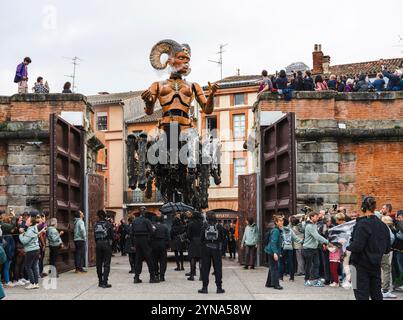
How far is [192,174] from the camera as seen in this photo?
61.1ft

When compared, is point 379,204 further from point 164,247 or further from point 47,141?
point 47,141

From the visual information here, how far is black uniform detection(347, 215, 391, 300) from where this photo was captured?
9055 mm

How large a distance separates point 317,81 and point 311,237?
6818mm

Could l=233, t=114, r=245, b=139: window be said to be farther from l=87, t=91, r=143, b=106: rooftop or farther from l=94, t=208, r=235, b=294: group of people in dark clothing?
l=94, t=208, r=235, b=294: group of people in dark clothing

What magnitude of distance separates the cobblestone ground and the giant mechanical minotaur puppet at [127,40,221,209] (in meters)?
3.32

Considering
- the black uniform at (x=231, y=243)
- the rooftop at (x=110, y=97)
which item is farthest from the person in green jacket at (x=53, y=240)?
the rooftop at (x=110, y=97)

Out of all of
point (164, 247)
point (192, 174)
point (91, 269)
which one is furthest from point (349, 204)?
point (91, 269)

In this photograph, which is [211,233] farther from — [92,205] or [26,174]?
[26,174]

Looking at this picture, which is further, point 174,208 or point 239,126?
point 239,126

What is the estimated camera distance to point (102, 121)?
53.6m

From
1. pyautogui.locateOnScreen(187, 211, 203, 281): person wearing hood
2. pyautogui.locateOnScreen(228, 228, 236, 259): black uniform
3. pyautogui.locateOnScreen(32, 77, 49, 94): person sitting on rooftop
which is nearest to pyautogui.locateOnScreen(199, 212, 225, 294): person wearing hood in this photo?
pyautogui.locateOnScreen(187, 211, 203, 281): person wearing hood

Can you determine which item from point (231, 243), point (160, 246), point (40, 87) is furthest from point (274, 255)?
point (231, 243)

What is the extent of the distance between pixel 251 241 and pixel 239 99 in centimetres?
3153

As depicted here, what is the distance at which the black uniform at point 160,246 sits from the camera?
1482 cm
